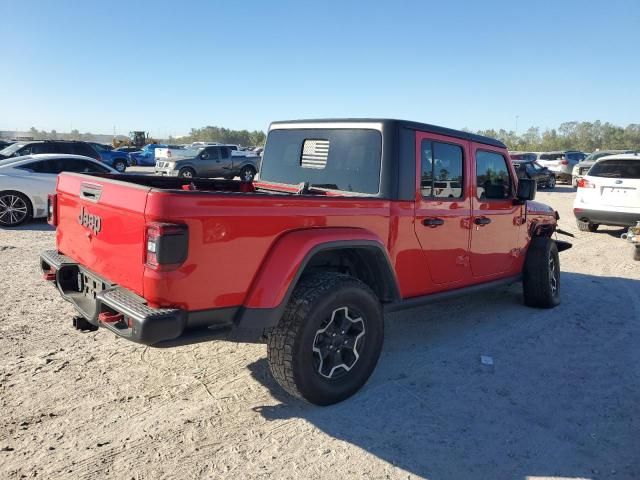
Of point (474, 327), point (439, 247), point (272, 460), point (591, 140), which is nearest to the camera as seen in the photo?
point (272, 460)

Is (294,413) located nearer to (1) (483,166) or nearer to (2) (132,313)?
(2) (132,313)

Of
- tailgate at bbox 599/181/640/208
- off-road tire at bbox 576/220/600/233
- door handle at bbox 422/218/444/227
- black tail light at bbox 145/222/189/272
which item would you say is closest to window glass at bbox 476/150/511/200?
door handle at bbox 422/218/444/227

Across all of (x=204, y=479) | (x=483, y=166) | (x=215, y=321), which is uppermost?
(x=483, y=166)

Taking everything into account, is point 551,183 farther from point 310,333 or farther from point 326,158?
point 310,333

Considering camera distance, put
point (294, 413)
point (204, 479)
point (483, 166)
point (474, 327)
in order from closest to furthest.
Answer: point (204, 479) → point (294, 413) → point (483, 166) → point (474, 327)

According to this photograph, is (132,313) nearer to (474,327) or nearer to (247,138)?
(474,327)

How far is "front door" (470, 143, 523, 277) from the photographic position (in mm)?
4750

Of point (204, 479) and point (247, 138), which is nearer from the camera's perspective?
point (204, 479)

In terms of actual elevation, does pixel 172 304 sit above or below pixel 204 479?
above

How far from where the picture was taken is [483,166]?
16.0ft

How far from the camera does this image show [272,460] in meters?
2.85

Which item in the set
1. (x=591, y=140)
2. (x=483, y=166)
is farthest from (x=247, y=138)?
(x=483, y=166)

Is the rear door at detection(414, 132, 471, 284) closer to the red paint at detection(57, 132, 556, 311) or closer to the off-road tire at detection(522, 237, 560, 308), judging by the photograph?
the red paint at detection(57, 132, 556, 311)

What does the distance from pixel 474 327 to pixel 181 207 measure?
11.8 ft
